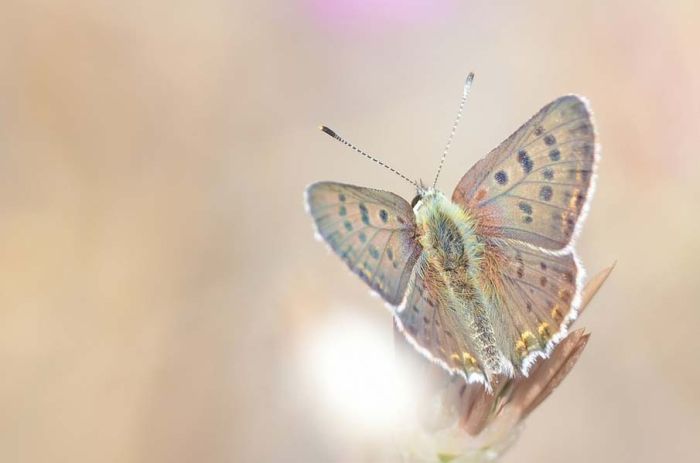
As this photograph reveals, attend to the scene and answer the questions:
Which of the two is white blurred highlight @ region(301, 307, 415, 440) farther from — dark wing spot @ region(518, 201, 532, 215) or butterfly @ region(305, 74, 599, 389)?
dark wing spot @ region(518, 201, 532, 215)

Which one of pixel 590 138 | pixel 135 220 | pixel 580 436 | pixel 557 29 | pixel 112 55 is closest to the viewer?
pixel 590 138

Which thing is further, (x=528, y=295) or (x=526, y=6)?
(x=526, y=6)

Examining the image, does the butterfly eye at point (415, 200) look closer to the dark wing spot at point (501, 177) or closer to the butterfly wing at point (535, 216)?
the butterfly wing at point (535, 216)

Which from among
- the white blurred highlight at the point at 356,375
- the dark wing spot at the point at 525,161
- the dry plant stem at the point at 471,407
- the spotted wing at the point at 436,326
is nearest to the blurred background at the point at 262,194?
the white blurred highlight at the point at 356,375

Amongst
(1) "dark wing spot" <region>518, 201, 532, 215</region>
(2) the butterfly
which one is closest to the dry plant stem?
(2) the butterfly

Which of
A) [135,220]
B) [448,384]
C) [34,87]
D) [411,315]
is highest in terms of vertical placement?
[34,87]

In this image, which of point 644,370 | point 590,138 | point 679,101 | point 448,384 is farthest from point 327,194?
point 679,101

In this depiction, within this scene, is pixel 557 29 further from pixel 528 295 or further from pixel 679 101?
pixel 528 295

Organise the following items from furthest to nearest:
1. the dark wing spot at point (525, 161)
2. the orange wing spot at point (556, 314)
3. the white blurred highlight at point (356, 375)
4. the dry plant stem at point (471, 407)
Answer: the dark wing spot at point (525, 161) < the orange wing spot at point (556, 314) < the white blurred highlight at point (356, 375) < the dry plant stem at point (471, 407)
